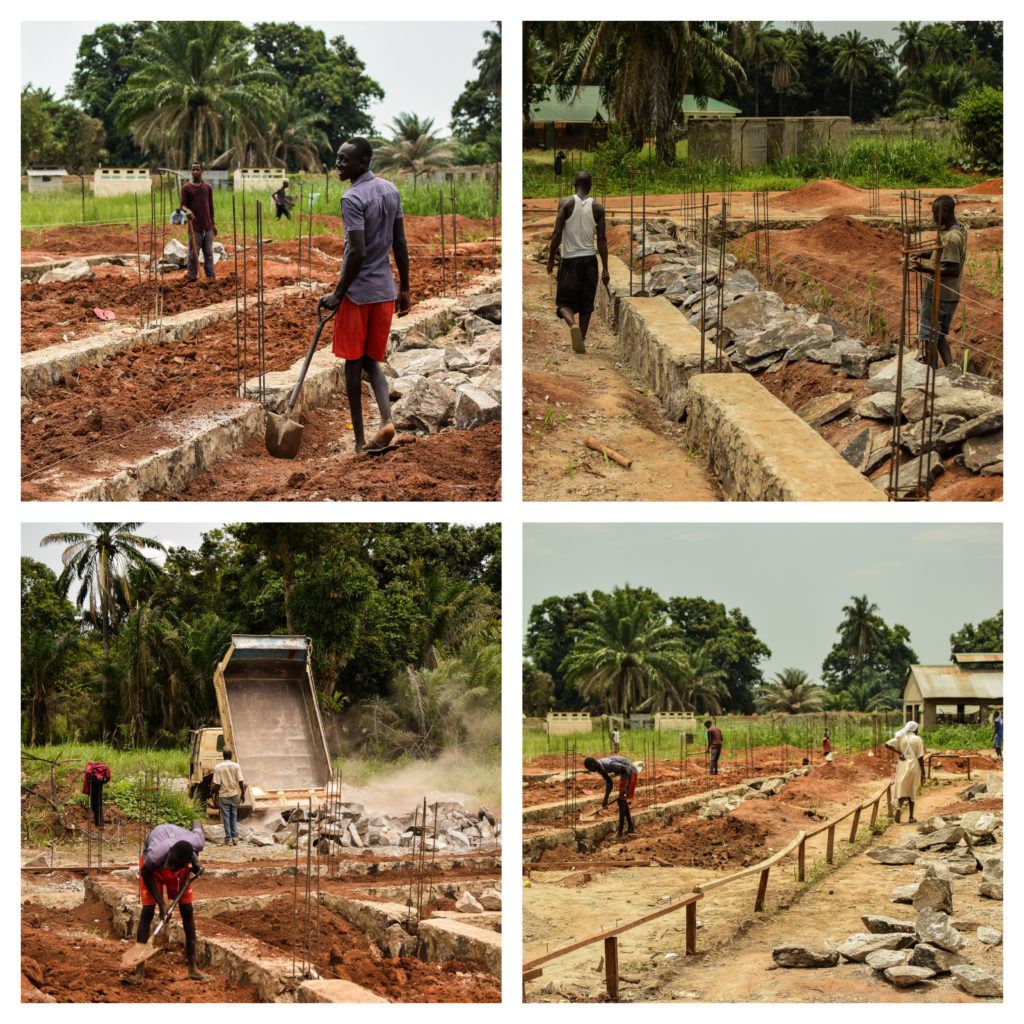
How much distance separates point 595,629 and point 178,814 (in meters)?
5.65

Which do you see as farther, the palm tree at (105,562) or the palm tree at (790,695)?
the palm tree at (790,695)

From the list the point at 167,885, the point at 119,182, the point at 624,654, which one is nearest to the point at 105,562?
the point at 167,885

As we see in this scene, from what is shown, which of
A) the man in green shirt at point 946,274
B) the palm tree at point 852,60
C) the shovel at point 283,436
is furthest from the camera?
the palm tree at point 852,60

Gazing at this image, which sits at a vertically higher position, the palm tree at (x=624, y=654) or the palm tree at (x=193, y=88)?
the palm tree at (x=193, y=88)

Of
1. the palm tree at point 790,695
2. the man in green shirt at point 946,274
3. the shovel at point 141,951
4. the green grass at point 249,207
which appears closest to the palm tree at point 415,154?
the green grass at point 249,207

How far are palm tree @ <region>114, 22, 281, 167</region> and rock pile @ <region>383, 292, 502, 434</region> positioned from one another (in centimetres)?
550

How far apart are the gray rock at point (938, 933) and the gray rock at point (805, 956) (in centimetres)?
43

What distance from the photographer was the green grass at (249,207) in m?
15.1

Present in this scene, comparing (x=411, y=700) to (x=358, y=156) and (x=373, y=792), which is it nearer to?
(x=373, y=792)


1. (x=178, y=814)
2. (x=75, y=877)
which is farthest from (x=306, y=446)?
(x=178, y=814)

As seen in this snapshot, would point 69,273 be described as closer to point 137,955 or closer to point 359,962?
point 137,955

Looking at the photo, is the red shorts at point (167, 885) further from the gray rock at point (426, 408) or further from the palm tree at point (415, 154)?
the palm tree at point (415, 154)

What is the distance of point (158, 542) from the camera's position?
8742 millimetres

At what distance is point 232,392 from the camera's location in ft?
26.2
